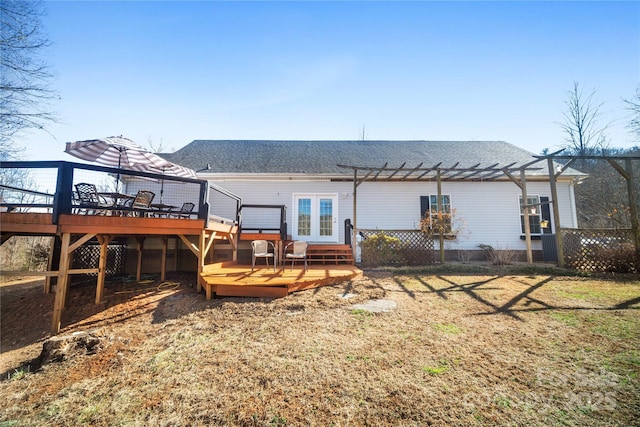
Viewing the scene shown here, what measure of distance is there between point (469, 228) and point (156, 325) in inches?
427

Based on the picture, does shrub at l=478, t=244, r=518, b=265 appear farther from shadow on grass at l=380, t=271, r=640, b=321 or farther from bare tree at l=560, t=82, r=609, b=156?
bare tree at l=560, t=82, r=609, b=156

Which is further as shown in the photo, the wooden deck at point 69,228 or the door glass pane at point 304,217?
the door glass pane at point 304,217

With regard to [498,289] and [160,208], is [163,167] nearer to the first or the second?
[160,208]

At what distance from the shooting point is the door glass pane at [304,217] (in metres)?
10.1

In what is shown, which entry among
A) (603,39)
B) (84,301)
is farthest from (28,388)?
(603,39)

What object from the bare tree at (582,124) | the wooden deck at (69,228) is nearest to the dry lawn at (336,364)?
the wooden deck at (69,228)

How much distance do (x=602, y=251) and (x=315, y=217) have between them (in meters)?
8.90

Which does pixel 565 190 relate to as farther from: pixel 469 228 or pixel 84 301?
pixel 84 301

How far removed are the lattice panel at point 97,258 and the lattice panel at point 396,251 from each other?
7716 millimetres

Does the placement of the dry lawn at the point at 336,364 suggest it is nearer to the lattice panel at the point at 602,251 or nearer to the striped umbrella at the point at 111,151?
the lattice panel at the point at 602,251

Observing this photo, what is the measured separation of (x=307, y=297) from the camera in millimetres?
4617

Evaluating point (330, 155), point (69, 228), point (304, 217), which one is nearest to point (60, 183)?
point (69, 228)

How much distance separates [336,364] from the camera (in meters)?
2.45

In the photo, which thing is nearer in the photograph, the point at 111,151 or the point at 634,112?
the point at 111,151
